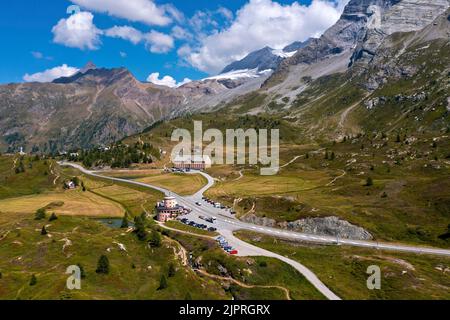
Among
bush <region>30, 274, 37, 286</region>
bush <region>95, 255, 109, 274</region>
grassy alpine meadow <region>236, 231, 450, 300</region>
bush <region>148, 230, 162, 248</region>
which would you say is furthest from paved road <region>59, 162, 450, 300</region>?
bush <region>30, 274, 37, 286</region>

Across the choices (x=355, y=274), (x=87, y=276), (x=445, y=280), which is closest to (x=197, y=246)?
(x=87, y=276)

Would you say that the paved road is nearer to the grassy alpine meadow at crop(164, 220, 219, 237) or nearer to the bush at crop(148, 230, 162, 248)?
the grassy alpine meadow at crop(164, 220, 219, 237)

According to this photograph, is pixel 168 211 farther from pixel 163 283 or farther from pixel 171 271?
pixel 163 283

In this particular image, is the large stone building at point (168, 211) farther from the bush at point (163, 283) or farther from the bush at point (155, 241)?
the bush at point (163, 283)

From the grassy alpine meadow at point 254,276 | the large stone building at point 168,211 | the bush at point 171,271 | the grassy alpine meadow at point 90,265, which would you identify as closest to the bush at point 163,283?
the grassy alpine meadow at point 90,265

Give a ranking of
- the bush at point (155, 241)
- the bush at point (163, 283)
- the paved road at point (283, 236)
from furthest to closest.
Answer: the bush at point (155, 241)
the paved road at point (283, 236)
the bush at point (163, 283)

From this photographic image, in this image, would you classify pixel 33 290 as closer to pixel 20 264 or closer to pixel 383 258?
pixel 20 264
